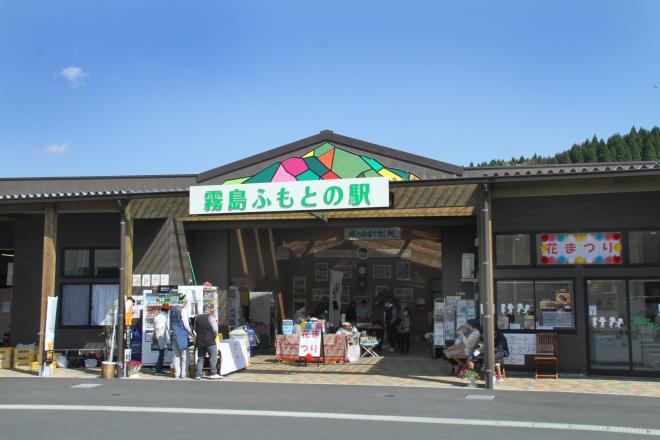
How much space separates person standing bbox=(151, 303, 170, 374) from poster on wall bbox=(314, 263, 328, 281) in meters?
11.2

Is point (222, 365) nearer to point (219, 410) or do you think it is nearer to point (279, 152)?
point (219, 410)

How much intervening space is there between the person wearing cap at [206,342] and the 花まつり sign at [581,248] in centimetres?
704

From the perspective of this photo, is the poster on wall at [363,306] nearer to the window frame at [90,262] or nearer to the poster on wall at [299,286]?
the poster on wall at [299,286]

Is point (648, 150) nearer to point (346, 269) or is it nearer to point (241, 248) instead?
point (346, 269)

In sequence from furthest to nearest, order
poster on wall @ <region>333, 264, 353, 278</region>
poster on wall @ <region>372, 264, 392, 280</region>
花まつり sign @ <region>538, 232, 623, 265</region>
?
poster on wall @ <region>333, 264, 353, 278</region> → poster on wall @ <region>372, 264, 392, 280</region> → 花まつり sign @ <region>538, 232, 623, 265</region>

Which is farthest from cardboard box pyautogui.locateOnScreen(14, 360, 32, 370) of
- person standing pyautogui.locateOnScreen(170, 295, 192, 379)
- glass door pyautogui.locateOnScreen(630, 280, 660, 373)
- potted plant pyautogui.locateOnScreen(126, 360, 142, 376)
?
glass door pyautogui.locateOnScreen(630, 280, 660, 373)

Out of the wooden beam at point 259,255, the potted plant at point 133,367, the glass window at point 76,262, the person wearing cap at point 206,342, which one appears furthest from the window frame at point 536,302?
the glass window at point 76,262

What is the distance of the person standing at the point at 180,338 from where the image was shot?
13578mm

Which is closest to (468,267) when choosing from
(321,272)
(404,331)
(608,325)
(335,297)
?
(404,331)

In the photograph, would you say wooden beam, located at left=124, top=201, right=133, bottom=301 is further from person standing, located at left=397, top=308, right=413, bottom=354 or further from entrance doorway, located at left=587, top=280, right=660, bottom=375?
entrance doorway, located at left=587, top=280, right=660, bottom=375

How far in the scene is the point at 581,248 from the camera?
46.2 ft

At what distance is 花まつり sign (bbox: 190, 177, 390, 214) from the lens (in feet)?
41.2

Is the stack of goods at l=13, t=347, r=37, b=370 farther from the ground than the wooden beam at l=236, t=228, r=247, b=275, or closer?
closer

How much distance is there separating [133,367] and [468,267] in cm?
823
